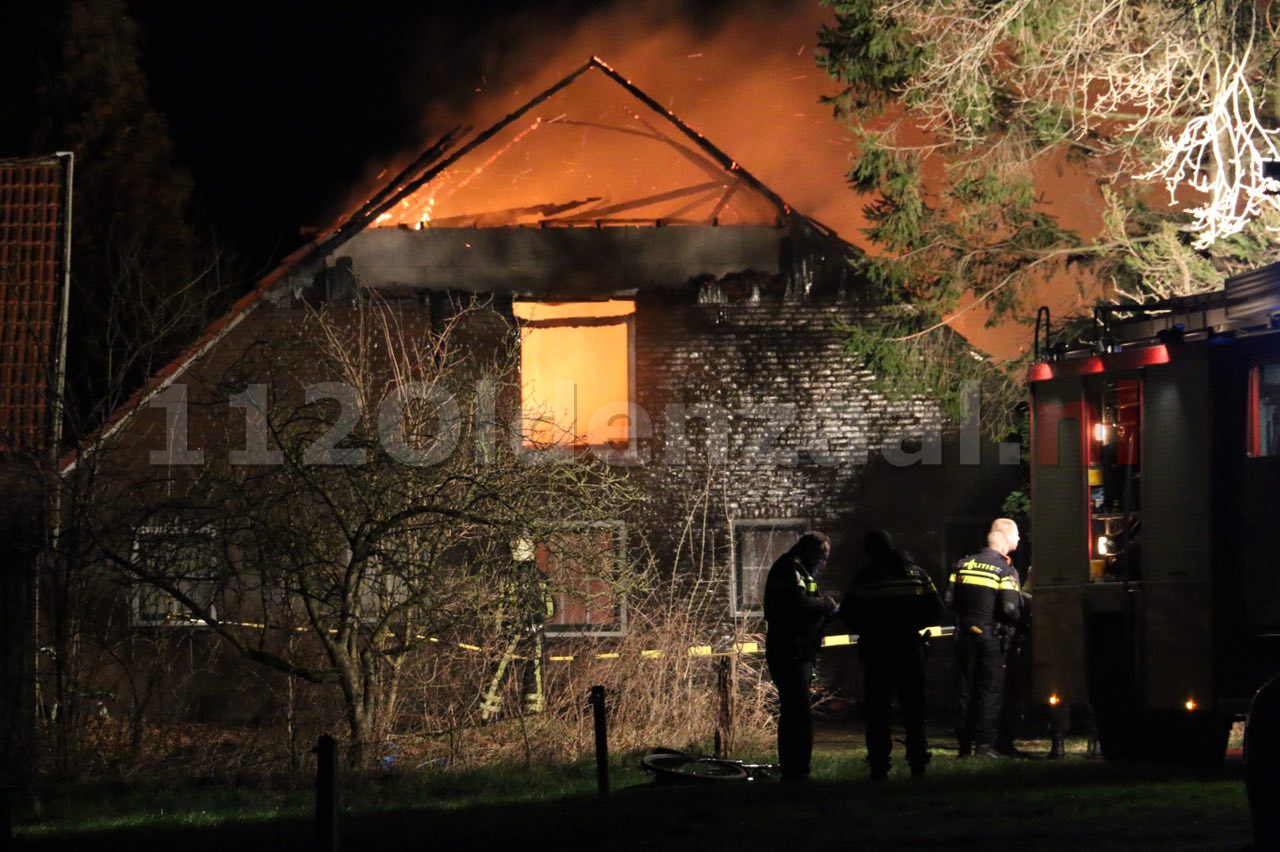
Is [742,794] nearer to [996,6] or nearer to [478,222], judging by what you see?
[996,6]

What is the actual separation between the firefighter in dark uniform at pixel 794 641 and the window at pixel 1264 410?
2.78m

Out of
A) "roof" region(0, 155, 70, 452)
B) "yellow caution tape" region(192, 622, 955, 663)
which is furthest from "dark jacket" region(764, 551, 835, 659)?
"roof" region(0, 155, 70, 452)

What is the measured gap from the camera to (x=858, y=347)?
19641mm

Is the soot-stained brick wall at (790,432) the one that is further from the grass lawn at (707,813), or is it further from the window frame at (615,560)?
the grass lawn at (707,813)

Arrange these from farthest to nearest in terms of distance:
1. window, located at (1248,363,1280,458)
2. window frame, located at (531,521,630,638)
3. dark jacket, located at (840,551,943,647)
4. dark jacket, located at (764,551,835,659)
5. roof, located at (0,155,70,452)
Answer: roof, located at (0,155,70,452) → window frame, located at (531,521,630,638) → dark jacket, located at (764,551,835,659) → dark jacket, located at (840,551,943,647) → window, located at (1248,363,1280,458)

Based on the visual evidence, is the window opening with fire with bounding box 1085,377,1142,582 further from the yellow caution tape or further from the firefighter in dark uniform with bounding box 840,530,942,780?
the yellow caution tape

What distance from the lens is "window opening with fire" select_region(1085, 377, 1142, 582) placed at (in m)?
11.8

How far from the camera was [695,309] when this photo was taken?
850 inches

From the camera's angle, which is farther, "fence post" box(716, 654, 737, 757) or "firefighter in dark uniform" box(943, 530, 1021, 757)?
"fence post" box(716, 654, 737, 757)

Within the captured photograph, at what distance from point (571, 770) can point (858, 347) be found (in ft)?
24.6

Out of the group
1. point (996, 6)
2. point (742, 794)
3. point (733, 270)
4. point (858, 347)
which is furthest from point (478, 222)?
point (742, 794)

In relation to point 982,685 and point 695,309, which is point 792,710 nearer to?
point 982,685

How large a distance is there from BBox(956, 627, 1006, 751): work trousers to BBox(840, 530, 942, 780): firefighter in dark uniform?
266cm

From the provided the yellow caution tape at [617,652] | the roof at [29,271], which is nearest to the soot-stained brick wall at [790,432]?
the yellow caution tape at [617,652]
